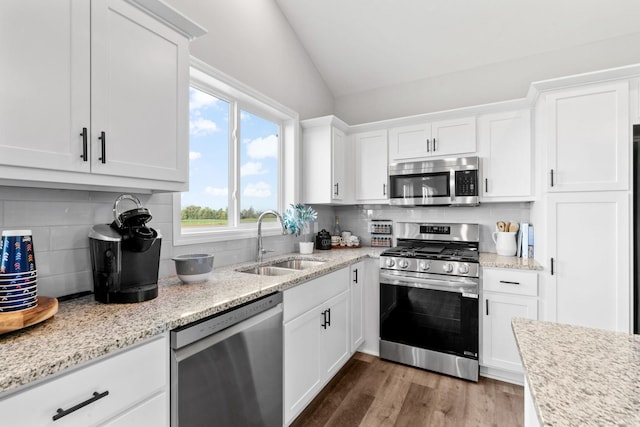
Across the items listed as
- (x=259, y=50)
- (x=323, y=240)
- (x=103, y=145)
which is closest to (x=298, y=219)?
(x=323, y=240)

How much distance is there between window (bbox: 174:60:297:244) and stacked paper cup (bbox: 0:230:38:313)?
851 mm

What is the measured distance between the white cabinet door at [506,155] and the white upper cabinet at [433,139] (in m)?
0.11

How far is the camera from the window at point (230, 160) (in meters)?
2.13

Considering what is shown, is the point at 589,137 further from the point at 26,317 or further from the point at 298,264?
the point at 26,317

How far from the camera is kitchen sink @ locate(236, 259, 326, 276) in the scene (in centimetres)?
222

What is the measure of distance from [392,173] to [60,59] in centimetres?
259

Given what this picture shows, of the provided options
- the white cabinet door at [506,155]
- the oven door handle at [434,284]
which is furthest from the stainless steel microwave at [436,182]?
the oven door handle at [434,284]

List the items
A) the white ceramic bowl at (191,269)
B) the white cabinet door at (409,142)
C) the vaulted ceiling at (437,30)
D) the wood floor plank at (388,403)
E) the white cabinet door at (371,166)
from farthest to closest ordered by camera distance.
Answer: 1. the white cabinet door at (371,166)
2. the white cabinet door at (409,142)
3. the vaulted ceiling at (437,30)
4. the wood floor plank at (388,403)
5. the white ceramic bowl at (191,269)

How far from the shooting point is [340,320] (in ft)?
7.82

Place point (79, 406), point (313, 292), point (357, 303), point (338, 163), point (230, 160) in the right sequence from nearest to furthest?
point (79, 406)
point (313, 292)
point (230, 160)
point (357, 303)
point (338, 163)

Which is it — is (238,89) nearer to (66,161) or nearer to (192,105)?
(192,105)

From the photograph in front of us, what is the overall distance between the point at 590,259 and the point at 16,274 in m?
3.02

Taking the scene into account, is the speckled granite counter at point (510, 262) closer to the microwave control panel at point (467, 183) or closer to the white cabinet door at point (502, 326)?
the white cabinet door at point (502, 326)

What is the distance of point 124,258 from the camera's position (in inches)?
51.6
